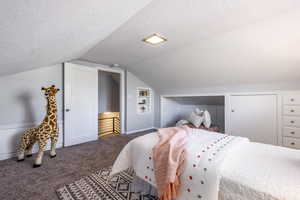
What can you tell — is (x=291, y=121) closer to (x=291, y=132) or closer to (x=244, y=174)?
(x=291, y=132)

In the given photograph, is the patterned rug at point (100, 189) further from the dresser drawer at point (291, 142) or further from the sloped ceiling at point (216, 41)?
the dresser drawer at point (291, 142)

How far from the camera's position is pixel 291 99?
93.5 inches

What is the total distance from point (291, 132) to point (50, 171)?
4.12m

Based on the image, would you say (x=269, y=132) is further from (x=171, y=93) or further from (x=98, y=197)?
(x=98, y=197)

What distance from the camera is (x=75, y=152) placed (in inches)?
110

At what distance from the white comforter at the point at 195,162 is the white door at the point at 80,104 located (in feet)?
6.98

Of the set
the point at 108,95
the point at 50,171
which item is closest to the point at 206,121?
the point at 50,171

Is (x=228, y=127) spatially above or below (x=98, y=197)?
above

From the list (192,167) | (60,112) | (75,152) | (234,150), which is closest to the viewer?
(192,167)

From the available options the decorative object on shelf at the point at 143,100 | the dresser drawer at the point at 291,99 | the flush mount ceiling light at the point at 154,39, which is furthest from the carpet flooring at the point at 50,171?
the dresser drawer at the point at 291,99

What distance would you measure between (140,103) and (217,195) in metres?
3.81

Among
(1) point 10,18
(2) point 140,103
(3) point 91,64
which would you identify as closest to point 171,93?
(2) point 140,103

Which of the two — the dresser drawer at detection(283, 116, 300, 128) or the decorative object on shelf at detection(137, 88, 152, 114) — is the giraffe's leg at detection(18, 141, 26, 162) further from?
the dresser drawer at detection(283, 116, 300, 128)

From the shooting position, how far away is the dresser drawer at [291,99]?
2324 mm
